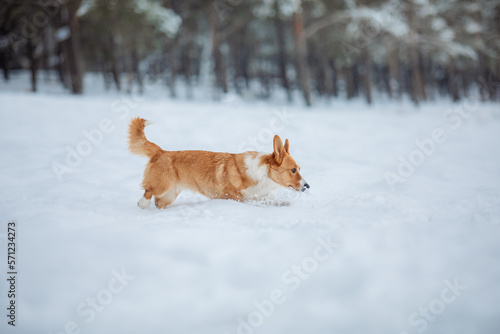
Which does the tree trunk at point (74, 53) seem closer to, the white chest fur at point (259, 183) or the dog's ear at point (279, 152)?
the white chest fur at point (259, 183)

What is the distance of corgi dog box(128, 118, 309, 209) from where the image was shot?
4.43 metres

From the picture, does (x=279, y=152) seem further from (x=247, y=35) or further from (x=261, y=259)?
(x=247, y=35)

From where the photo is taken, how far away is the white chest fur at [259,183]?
452 centimetres

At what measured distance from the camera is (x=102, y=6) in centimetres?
1363

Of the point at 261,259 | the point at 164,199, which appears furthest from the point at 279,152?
the point at 261,259

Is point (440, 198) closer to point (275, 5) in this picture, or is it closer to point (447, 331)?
point (447, 331)

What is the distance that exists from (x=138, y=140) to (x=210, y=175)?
43.4 inches

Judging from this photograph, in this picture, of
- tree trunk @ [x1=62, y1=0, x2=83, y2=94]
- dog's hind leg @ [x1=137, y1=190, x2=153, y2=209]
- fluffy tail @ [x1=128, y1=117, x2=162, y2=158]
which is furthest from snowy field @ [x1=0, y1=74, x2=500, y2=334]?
tree trunk @ [x1=62, y1=0, x2=83, y2=94]

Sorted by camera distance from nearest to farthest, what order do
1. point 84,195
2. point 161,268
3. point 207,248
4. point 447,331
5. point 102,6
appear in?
point 447,331, point 161,268, point 207,248, point 84,195, point 102,6

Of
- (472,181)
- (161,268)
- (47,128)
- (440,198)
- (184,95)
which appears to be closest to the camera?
(161,268)

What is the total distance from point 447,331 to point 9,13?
2000 centimetres

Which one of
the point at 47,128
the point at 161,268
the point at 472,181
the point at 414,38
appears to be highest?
the point at 414,38

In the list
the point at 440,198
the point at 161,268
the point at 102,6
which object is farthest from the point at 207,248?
the point at 102,6

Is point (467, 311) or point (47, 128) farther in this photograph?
point (47, 128)
